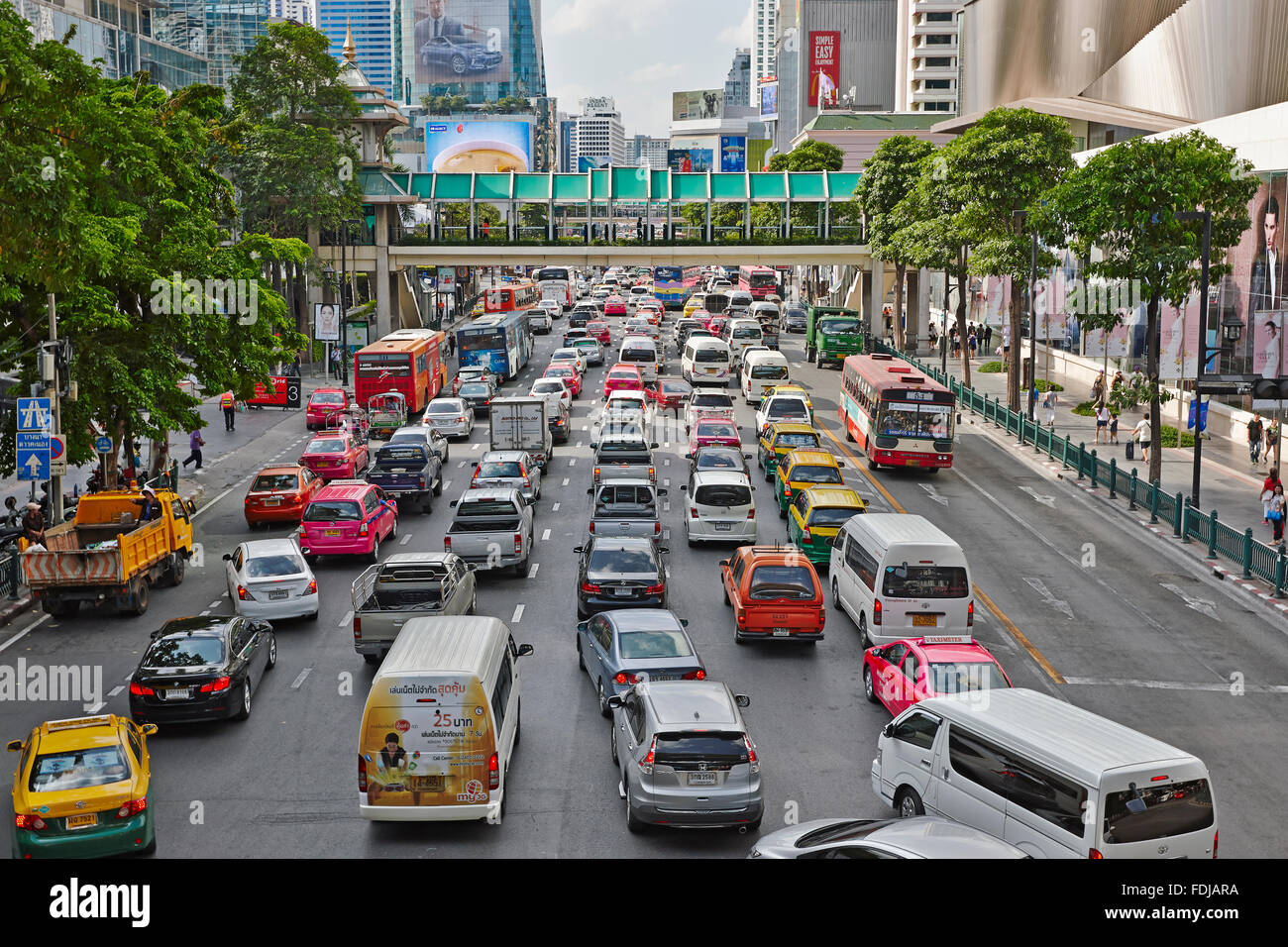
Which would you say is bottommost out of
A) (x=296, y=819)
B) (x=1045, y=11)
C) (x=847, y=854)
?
(x=296, y=819)

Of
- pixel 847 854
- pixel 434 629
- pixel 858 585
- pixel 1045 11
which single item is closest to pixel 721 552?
pixel 858 585

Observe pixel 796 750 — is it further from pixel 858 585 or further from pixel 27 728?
pixel 27 728

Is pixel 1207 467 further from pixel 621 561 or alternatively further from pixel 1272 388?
pixel 621 561

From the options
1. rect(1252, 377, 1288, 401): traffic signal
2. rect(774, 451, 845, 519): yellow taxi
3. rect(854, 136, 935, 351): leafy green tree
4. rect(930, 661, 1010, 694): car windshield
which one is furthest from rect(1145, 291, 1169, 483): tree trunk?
rect(854, 136, 935, 351): leafy green tree

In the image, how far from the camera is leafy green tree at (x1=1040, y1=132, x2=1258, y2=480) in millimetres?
38000

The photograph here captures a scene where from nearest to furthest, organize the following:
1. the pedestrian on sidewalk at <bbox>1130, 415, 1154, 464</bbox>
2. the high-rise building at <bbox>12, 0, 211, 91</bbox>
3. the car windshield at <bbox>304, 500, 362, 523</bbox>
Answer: the car windshield at <bbox>304, 500, 362, 523</bbox> → the pedestrian on sidewalk at <bbox>1130, 415, 1154, 464</bbox> → the high-rise building at <bbox>12, 0, 211, 91</bbox>

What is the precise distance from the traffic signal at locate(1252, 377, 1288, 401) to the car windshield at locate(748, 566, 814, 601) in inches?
647

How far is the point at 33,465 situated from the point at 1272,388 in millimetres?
29407

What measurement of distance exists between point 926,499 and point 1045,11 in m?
66.8

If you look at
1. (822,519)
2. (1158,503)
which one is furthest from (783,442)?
(822,519)

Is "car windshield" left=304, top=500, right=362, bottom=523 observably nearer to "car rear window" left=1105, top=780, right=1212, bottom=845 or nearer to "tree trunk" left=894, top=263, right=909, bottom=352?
"car rear window" left=1105, top=780, right=1212, bottom=845

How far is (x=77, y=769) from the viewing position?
49.7 feet

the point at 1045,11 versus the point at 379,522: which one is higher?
the point at 1045,11

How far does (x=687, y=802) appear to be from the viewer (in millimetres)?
15367
